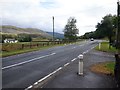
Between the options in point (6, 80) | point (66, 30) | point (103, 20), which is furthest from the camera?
point (66, 30)

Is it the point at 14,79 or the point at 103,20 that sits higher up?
the point at 103,20

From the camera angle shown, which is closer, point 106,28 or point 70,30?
point 106,28

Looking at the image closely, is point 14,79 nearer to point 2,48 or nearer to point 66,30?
point 2,48

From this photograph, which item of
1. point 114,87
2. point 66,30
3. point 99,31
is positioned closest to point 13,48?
point 114,87

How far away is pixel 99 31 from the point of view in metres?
62.3

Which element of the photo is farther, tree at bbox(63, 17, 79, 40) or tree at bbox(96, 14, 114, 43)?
tree at bbox(63, 17, 79, 40)

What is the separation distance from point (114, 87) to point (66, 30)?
94.1m

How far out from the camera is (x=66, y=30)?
344 ft

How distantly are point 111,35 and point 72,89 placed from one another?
51.4 m

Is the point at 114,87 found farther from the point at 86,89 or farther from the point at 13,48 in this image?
the point at 13,48

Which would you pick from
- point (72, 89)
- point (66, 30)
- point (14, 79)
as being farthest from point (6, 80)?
point (66, 30)

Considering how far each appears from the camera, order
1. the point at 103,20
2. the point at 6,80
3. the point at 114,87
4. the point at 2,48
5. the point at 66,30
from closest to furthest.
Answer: the point at 114,87 → the point at 6,80 → the point at 2,48 → the point at 103,20 → the point at 66,30

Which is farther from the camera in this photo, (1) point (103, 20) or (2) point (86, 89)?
(1) point (103, 20)

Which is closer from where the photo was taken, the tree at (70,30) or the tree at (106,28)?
the tree at (106,28)
